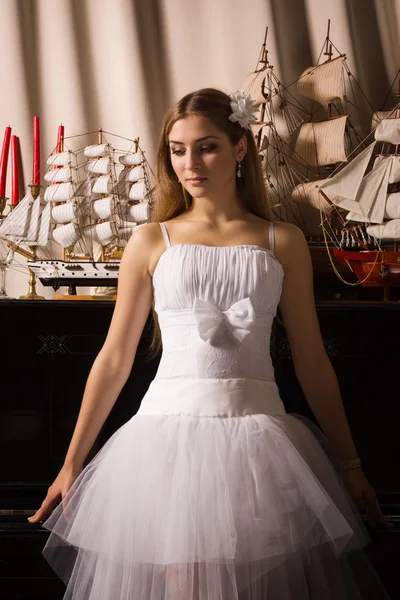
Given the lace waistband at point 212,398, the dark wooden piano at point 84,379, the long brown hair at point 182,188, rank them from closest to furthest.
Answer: the lace waistband at point 212,398 → the long brown hair at point 182,188 → the dark wooden piano at point 84,379

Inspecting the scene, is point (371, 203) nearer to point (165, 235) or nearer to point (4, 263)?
point (165, 235)

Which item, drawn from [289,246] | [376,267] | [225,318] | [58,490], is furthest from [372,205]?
[58,490]

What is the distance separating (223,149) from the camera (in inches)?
63.7

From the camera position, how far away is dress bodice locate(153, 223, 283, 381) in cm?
152

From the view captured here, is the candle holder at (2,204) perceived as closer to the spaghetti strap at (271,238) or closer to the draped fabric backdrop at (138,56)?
the draped fabric backdrop at (138,56)

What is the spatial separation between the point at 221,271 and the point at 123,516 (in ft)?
1.85

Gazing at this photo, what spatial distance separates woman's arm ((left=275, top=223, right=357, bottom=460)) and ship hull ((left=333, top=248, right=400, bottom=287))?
1.46ft

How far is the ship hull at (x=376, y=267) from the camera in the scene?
2.04 m

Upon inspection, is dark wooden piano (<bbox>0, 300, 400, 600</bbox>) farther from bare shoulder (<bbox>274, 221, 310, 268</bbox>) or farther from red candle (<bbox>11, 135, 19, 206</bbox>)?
red candle (<bbox>11, 135, 19, 206</bbox>)

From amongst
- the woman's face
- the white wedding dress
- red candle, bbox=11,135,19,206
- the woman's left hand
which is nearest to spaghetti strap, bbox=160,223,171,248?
the white wedding dress

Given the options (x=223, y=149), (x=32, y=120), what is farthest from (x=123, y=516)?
(x=32, y=120)

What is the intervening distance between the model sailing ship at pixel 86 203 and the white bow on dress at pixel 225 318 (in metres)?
0.72

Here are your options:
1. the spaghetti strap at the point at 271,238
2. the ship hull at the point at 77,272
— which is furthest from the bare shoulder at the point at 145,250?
the ship hull at the point at 77,272

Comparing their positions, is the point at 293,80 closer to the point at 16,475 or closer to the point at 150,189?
the point at 150,189
